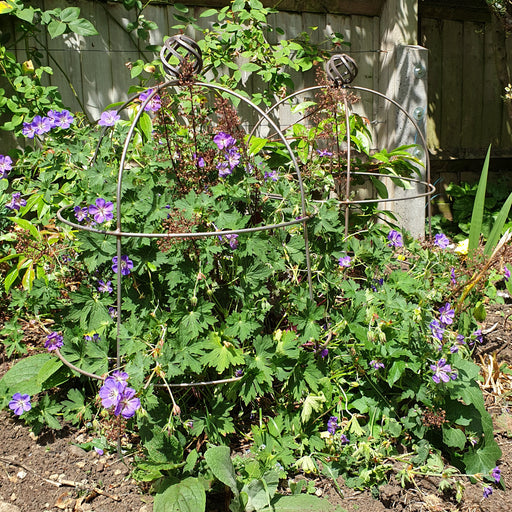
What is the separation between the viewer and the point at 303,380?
69.4 inches

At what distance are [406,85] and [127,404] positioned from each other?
3.18 m

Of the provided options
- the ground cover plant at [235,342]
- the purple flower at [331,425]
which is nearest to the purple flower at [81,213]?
Answer: the ground cover plant at [235,342]

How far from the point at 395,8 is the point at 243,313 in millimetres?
3011

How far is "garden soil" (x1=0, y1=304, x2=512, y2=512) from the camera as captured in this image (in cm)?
166

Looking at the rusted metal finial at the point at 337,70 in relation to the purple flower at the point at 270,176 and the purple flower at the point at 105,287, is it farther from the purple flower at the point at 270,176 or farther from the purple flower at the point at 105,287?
the purple flower at the point at 105,287

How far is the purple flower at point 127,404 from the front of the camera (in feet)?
4.79

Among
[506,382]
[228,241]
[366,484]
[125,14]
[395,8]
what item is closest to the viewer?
[366,484]

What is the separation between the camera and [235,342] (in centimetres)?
178

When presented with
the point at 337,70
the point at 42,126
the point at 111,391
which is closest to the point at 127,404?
the point at 111,391

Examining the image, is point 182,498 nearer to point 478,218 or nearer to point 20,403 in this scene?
point 20,403

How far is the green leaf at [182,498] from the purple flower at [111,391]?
31 centimetres

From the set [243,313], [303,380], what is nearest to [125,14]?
[243,313]

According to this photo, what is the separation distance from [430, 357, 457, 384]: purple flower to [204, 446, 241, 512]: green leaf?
701 millimetres

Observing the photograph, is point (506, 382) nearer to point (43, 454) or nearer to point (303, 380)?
point (303, 380)
